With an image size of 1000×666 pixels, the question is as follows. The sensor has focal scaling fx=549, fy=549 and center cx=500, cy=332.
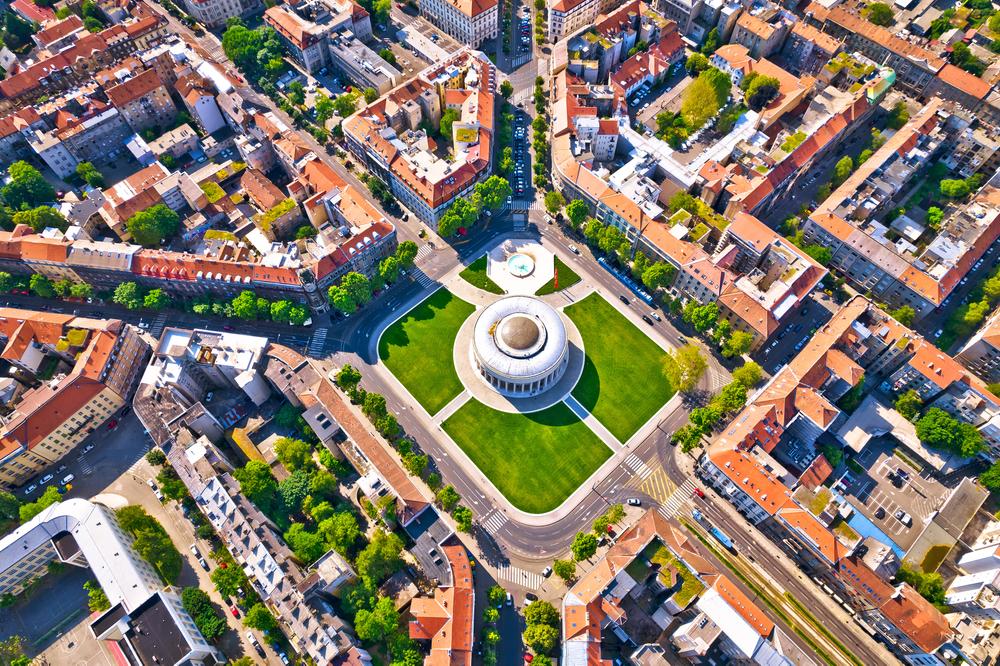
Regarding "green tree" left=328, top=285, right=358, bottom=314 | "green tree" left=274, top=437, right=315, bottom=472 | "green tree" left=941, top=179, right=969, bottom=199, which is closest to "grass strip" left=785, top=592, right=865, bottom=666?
"green tree" left=274, top=437, right=315, bottom=472

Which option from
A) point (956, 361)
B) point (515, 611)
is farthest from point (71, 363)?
point (956, 361)

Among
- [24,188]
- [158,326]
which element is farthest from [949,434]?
[24,188]

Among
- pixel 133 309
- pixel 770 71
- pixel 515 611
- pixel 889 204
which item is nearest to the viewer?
pixel 515 611

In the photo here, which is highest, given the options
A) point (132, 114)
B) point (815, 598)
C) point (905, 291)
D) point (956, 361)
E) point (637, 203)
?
point (132, 114)

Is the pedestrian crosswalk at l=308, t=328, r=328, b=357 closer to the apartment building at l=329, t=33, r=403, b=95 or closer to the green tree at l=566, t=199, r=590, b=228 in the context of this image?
the green tree at l=566, t=199, r=590, b=228

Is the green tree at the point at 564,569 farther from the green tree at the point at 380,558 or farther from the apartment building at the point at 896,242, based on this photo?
the apartment building at the point at 896,242

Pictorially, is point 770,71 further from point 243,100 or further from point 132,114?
point 132,114

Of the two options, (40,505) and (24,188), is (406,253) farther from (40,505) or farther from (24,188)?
(24,188)
